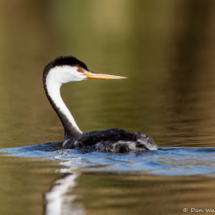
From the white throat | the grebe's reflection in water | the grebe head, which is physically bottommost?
the grebe's reflection in water

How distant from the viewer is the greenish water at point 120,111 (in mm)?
5977

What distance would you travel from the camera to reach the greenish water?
19.6 ft

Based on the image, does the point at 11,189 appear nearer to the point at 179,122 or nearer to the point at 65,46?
the point at 179,122

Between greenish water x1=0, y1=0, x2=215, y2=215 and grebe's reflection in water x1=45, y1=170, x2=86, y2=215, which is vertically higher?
greenish water x1=0, y1=0, x2=215, y2=215

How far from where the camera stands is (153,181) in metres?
6.32

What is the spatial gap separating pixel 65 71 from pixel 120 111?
3480mm

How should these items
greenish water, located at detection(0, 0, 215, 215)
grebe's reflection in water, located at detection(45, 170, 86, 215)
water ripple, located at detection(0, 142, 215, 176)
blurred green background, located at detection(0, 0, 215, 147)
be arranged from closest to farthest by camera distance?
grebe's reflection in water, located at detection(45, 170, 86, 215) → greenish water, located at detection(0, 0, 215, 215) → water ripple, located at detection(0, 142, 215, 176) → blurred green background, located at detection(0, 0, 215, 147)

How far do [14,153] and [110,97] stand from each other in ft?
21.0

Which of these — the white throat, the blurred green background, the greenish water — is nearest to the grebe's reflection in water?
the greenish water

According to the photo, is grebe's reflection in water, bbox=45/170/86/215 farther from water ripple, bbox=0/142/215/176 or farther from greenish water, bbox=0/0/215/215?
water ripple, bbox=0/142/215/176

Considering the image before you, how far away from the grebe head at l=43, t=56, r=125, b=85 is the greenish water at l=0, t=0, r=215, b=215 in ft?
4.69

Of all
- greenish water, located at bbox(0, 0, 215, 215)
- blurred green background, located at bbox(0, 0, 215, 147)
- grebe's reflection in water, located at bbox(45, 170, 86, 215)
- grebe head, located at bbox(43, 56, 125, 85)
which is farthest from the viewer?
blurred green background, located at bbox(0, 0, 215, 147)

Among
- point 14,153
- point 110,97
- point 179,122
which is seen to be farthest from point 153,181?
point 110,97

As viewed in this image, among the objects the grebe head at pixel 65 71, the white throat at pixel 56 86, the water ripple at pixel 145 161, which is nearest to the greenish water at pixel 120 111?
the water ripple at pixel 145 161
